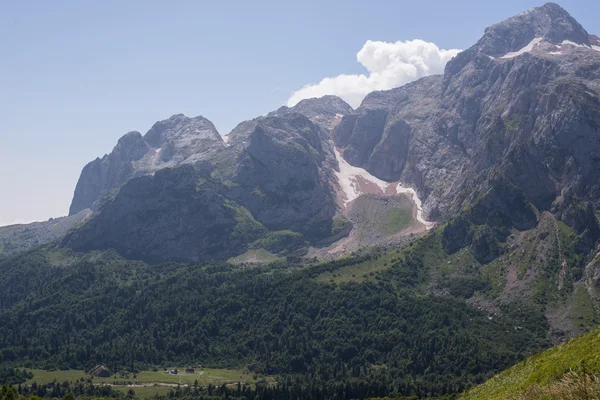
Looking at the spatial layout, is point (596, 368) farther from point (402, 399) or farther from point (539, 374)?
point (402, 399)

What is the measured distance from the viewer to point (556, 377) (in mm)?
74688

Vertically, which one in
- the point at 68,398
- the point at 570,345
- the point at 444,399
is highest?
the point at 570,345

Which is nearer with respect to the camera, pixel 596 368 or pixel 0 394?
pixel 596 368

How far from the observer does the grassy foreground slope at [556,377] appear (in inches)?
2244

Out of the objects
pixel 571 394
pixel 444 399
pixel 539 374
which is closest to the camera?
pixel 571 394

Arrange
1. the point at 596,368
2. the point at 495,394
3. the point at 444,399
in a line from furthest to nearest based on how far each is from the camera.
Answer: the point at 444,399, the point at 495,394, the point at 596,368

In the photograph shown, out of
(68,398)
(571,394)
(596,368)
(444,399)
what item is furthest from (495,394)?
(68,398)

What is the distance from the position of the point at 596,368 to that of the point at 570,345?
84.2 feet

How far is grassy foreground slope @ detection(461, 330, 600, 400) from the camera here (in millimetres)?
57000

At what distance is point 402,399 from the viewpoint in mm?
169125

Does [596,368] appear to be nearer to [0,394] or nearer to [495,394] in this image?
[495,394]

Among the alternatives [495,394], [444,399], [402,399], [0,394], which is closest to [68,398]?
[0,394]

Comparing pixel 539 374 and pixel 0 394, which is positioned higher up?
pixel 539 374

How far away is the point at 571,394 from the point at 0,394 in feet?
499
